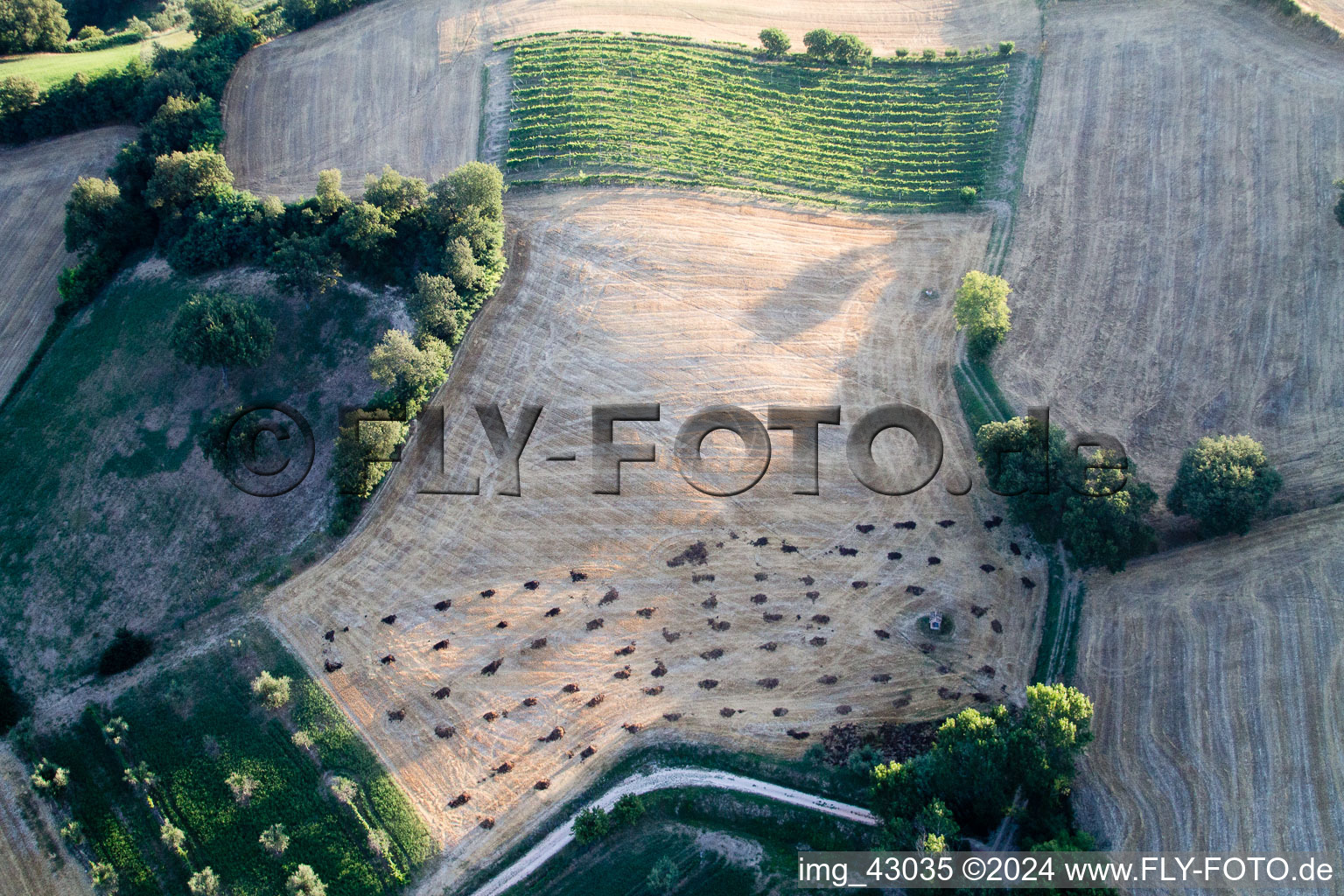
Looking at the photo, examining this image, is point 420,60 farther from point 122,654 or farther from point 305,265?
point 122,654

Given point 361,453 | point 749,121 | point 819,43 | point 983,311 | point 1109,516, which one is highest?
point 819,43

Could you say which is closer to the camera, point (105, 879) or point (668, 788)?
point (105, 879)

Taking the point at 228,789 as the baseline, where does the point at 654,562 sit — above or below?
above

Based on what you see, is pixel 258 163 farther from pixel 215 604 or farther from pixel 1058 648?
pixel 1058 648

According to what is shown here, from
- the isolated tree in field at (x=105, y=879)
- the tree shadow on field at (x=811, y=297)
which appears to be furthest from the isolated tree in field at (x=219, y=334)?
the tree shadow on field at (x=811, y=297)

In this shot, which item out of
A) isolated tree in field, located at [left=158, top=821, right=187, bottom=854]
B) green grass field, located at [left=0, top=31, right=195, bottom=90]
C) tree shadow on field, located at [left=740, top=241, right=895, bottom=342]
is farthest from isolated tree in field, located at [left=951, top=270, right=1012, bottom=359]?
green grass field, located at [left=0, top=31, right=195, bottom=90]

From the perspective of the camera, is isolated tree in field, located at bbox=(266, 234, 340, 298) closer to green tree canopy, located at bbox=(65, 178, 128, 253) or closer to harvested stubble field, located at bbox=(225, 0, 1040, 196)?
harvested stubble field, located at bbox=(225, 0, 1040, 196)

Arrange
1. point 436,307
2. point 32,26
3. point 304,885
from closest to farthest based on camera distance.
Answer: point 304,885 → point 436,307 → point 32,26

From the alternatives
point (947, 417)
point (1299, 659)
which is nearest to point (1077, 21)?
point (947, 417)

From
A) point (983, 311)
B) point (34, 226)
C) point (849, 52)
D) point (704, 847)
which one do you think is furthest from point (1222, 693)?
point (34, 226)
